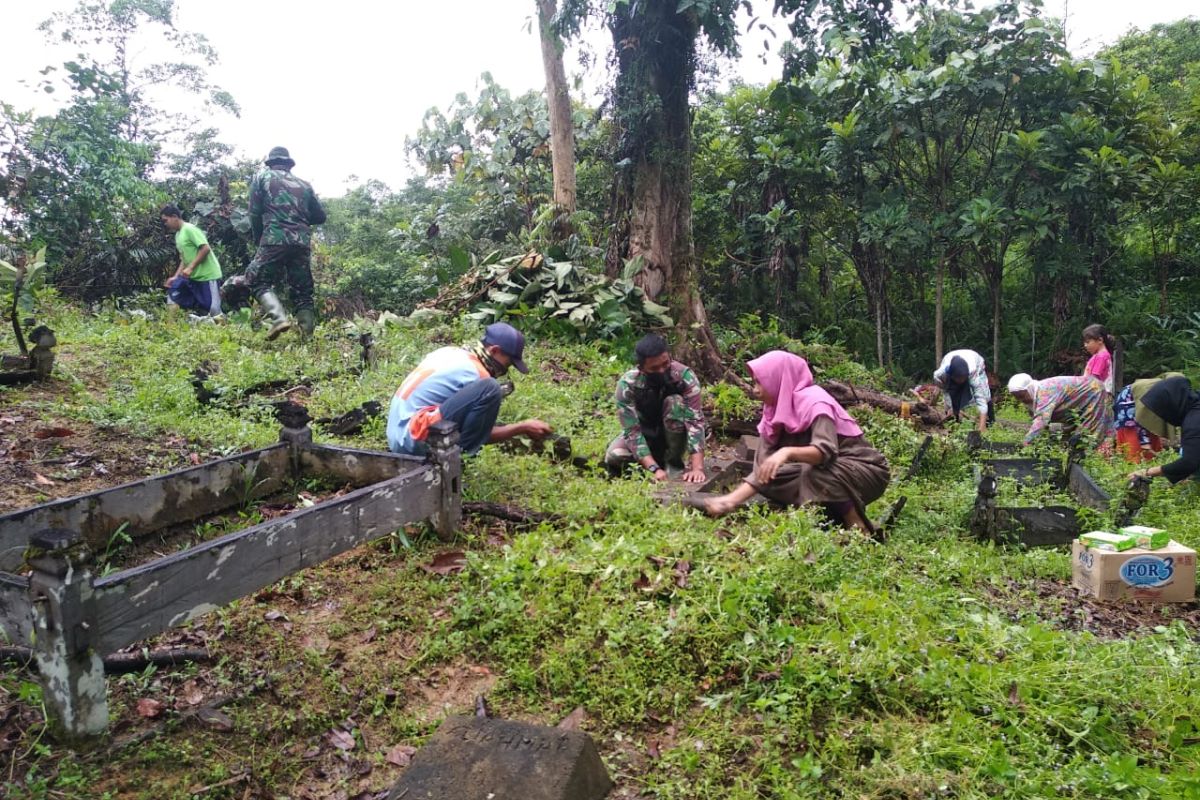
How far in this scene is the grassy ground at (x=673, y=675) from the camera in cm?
254

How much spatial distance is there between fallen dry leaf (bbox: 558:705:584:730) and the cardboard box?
126 inches

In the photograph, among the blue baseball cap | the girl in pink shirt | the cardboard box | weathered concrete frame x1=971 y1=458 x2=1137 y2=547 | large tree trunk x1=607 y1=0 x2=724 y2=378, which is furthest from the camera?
large tree trunk x1=607 y1=0 x2=724 y2=378

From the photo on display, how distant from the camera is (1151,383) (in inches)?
273

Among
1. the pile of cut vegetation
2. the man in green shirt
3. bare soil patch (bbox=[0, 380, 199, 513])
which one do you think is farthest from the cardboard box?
the man in green shirt

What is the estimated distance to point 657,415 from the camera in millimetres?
6035

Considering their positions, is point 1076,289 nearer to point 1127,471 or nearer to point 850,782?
point 1127,471

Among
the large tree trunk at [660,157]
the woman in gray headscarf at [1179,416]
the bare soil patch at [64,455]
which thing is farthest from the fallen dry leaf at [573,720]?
the large tree trunk at [660,157]

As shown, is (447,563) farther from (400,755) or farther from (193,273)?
(193,273)

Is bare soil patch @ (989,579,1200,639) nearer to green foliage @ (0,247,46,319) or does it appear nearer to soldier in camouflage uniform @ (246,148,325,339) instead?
soldier in camouflage uniform @ (246,148,325,339)

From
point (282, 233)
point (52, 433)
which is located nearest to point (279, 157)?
point (282, 233)

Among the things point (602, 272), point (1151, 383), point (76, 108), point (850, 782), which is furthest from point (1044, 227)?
point (76, 108)

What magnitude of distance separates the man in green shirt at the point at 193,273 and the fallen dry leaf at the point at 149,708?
26.2ft

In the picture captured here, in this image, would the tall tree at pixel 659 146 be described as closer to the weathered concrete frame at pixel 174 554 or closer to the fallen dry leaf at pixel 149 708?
the weathered concrete frame at pixel 174 554

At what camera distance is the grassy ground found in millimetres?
2543
